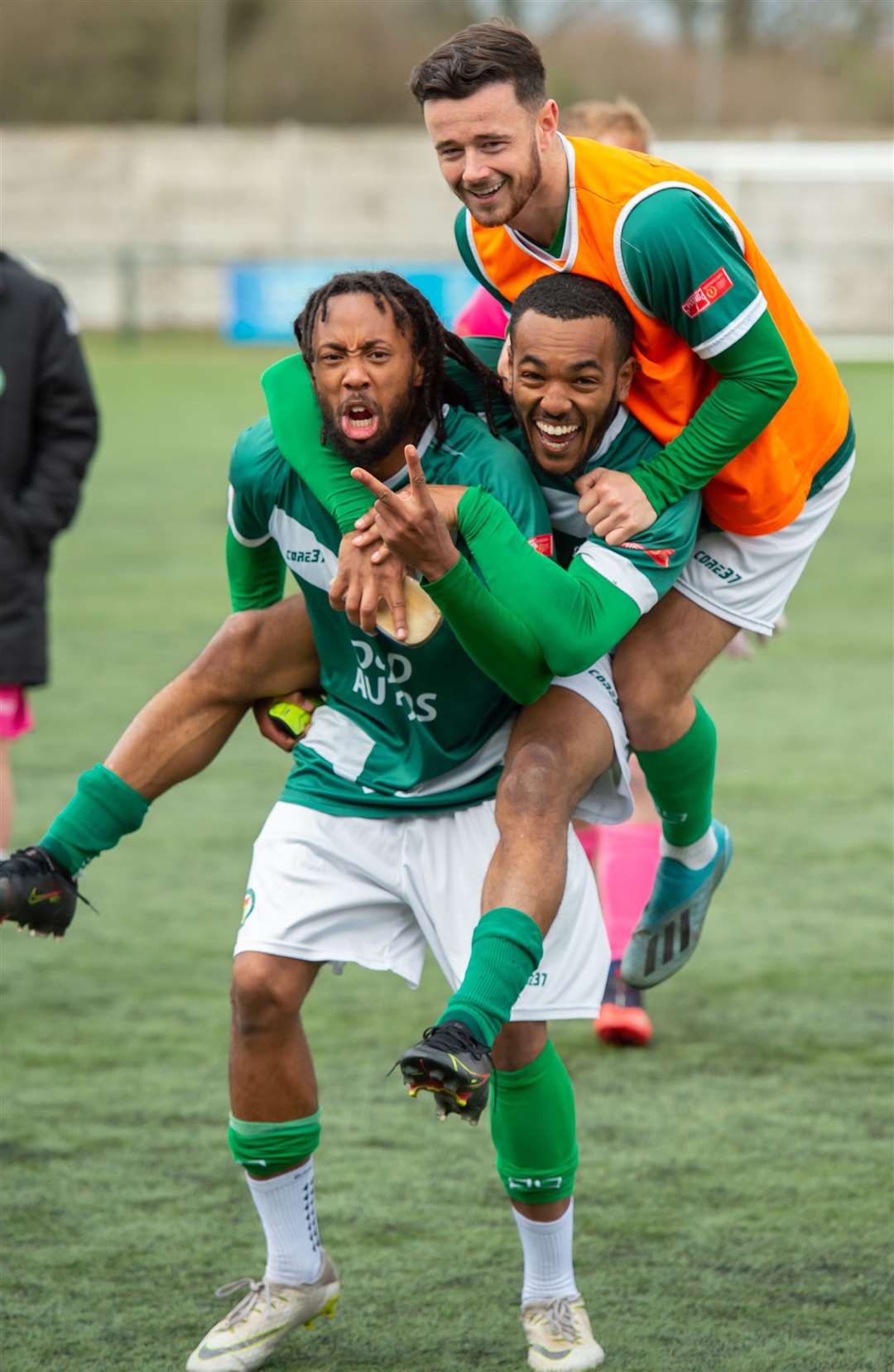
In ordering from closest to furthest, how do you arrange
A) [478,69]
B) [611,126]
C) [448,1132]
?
1. [478,69]
2. [448,1132]
3. [611,126]

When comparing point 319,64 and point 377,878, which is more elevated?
point 377,878

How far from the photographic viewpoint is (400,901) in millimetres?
3510

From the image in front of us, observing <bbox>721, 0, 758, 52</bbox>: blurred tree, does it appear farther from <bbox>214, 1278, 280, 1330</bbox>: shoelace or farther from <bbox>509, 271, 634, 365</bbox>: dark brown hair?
<bbox>214, 1278, 280, 1330</bbox>: shoelace

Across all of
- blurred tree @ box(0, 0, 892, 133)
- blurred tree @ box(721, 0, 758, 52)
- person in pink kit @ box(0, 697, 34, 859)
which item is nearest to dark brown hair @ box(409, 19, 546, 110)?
person in pink kit @ box(0, 697, 34, 859)

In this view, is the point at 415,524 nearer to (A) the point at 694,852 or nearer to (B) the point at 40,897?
(B) the point at 40,897

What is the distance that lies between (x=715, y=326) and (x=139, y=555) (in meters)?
9.56

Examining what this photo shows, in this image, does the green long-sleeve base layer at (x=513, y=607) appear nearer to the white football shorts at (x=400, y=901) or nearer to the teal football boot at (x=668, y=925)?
the white football shorts at (x=400, y=901)

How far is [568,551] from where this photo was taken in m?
3.59

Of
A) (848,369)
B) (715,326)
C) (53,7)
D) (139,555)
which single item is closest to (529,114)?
(715,326)

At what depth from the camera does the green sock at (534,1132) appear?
344 centimetres

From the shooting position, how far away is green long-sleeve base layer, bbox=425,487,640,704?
3.06 m

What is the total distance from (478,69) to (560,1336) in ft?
7.08

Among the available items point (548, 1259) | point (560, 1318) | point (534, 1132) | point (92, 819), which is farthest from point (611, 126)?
point (560, 1318)

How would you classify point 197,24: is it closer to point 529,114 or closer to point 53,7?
point 53,7
